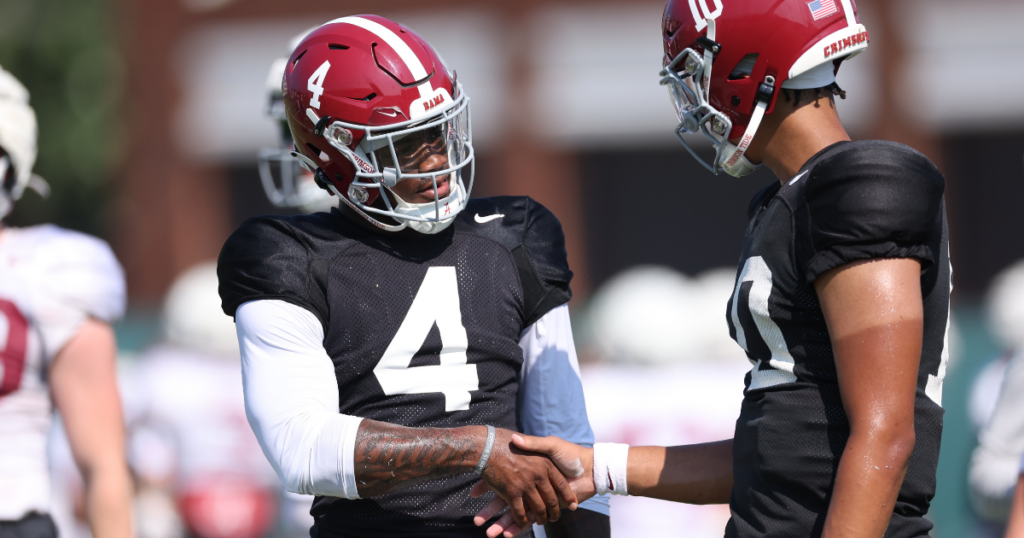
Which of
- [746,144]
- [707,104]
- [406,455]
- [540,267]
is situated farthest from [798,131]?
[406,455]

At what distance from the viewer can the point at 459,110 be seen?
8.41 feet

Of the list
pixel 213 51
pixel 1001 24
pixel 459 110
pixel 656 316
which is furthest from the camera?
pixel 213 51

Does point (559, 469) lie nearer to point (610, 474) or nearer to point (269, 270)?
point (610, 474)

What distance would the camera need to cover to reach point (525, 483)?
235 cm

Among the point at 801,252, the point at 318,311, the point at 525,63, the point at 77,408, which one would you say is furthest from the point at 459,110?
the point at 525,63

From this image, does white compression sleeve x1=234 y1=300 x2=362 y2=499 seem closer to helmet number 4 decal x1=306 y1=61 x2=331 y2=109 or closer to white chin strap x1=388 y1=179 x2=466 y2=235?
white chin strap x1=388 y1=179 x2=466 y2=235

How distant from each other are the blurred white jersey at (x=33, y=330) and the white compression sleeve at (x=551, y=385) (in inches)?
55.6

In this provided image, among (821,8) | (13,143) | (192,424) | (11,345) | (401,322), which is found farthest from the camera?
(192,424)

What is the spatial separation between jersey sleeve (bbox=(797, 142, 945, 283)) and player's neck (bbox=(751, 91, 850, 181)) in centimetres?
21

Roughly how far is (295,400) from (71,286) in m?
1.23

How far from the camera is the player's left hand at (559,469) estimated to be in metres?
2.39

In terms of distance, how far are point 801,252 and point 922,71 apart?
41.6ft

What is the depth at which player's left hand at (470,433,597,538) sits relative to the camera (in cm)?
239

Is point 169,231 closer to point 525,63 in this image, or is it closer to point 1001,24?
point 525,63
